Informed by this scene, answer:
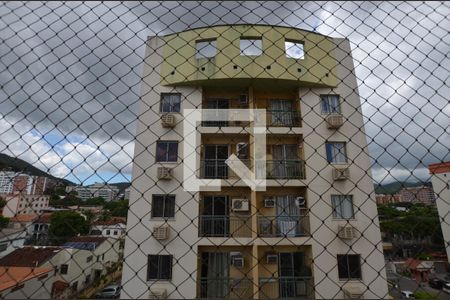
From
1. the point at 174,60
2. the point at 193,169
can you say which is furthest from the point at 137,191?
the point at 174,60

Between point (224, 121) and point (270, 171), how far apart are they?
1.42 m

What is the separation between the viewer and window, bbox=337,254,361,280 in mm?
4840

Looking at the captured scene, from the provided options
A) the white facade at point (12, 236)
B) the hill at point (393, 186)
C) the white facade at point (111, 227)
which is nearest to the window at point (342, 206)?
the hill at point (393, 186)

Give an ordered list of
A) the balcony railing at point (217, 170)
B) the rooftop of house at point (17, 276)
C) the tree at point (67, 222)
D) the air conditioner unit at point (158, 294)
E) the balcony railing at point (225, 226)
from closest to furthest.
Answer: the rooftop of house at point (17, 276), the tree at point (67, 222), the air conditioner unit at point (158, 294), the balcony railing at point (225, 226), the balcony railing at point (217, 170)

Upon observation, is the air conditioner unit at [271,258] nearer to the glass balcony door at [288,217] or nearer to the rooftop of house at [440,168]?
the glass balcony door at [288,217]

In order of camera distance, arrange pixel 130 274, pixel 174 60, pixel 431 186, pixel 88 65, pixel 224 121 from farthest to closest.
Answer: pixel 224 121 → pixel 174 60 → pixel 130 274 → pixel 431 186 → pixel 88 65

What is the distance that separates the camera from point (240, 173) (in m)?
5.43

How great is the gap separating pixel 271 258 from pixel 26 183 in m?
4.52

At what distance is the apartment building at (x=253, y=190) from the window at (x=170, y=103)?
0.02 m

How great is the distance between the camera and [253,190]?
17.3 feet

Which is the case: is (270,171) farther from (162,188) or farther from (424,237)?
(424,237)

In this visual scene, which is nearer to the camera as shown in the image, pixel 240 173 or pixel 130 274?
pixel 130 274

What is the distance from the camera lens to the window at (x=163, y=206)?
5047 mm

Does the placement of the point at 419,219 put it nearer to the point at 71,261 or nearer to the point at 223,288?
the point at 71,261
